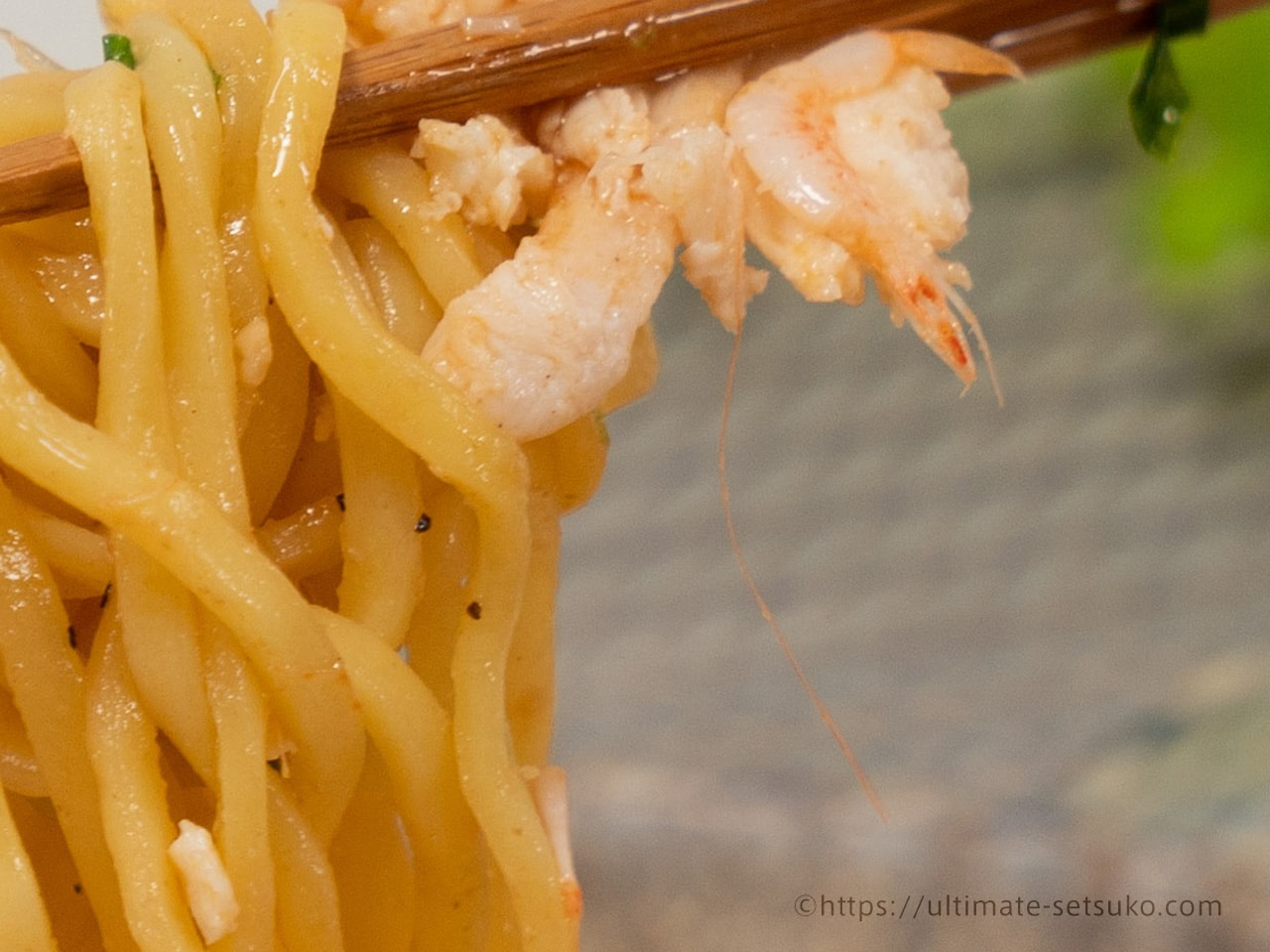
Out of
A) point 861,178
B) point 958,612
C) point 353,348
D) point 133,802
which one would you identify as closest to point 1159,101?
point 861,178

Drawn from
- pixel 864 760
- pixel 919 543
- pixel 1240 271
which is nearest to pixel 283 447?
pixel 864 760

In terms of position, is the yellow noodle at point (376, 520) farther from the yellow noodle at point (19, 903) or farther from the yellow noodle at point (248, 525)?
the yellow noodle at point (19, 903)

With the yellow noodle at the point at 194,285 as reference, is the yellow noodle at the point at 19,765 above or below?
below

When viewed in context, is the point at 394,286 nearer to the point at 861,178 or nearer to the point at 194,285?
the point at 194,285

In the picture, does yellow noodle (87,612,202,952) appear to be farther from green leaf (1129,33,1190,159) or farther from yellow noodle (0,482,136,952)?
green leaf (1129,33,1190,159)

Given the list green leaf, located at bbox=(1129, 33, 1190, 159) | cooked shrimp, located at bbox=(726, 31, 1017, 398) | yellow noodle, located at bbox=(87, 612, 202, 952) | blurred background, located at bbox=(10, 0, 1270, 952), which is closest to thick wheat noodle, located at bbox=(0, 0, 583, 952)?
yellow noodle, located at bbox=(87, 612, 202, 952)

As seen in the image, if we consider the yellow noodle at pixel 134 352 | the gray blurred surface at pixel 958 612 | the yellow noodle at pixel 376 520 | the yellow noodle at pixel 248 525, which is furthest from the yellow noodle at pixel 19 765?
the gray blurred surface at pixel 958 612
